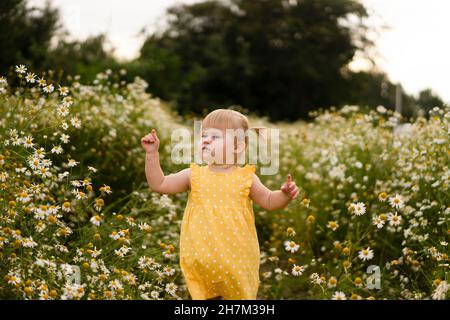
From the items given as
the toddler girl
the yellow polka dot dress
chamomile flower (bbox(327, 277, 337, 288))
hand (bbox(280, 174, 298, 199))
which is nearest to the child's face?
the toddler girl

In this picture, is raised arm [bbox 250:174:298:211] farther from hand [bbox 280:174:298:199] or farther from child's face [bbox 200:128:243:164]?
child's face [bbox 200:128:243:164]

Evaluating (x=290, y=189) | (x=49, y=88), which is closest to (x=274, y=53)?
(x=49, y=88)

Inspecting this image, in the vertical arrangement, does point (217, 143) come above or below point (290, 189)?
above

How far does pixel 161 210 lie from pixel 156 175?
70.4 inches

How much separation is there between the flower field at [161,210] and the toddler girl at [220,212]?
0.44m

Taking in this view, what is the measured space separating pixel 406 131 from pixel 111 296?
12.6 ft

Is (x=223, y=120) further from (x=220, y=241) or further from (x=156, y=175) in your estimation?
(x=220, y=241)

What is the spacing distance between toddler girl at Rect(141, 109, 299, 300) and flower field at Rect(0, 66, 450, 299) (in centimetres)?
44

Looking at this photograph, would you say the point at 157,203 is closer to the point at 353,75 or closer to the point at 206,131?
the point at 206,131

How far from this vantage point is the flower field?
312cm

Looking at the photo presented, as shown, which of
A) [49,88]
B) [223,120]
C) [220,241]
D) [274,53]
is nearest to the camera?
[220,241]

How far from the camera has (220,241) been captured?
2.75 m

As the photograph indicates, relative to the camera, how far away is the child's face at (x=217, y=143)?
9.52ft

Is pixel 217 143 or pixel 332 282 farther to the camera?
pixel 332 282
